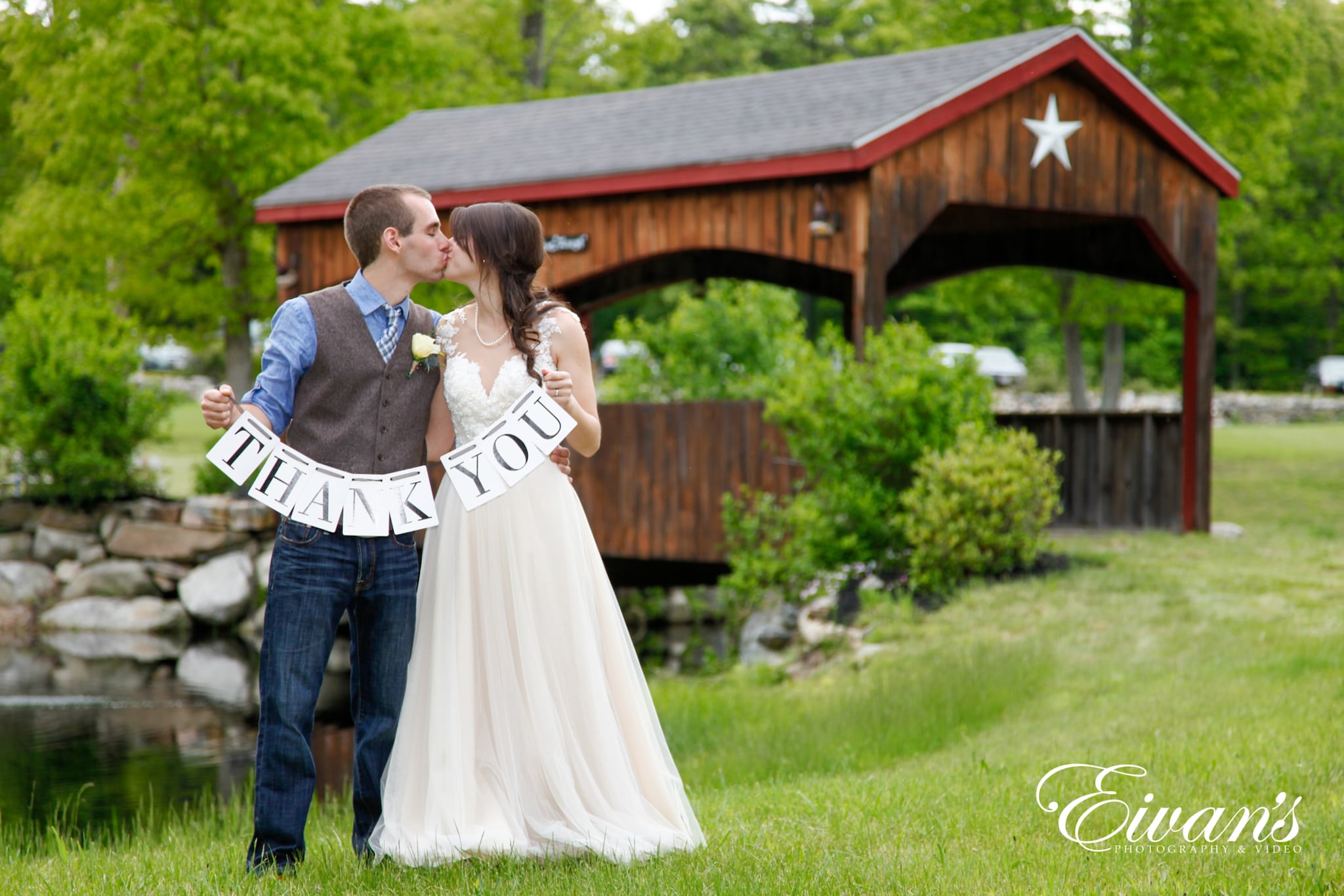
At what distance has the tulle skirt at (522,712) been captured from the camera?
3.80 m

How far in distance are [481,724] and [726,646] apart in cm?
977

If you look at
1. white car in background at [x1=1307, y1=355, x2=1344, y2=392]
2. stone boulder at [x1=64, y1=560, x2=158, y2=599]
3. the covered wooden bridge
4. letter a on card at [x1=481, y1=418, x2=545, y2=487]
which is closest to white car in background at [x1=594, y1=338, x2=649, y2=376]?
stone boulder at [x1=64, y1=560, x2=158, y2=599]

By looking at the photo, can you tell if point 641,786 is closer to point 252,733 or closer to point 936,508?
point 936,508

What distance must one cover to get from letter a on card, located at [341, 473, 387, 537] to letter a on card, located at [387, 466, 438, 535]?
0.02 meters

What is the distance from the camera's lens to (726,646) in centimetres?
1352

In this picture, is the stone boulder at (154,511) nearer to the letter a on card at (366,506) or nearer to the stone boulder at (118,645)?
the stone boulder at (118,645)

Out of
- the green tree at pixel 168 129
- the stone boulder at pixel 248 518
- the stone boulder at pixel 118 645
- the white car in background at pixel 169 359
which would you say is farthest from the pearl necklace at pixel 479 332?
the white car in background at pixel 169 359

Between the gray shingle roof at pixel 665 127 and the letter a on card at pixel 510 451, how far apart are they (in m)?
7.39

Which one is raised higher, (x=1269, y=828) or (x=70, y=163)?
(x=70, y=163)

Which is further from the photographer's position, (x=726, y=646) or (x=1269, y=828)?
(x=726, y=646)

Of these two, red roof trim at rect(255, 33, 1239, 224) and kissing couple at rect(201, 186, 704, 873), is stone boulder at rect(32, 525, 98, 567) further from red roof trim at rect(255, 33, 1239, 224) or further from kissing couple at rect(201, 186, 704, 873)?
kissing couple at rect(201, 186, 704, 873)

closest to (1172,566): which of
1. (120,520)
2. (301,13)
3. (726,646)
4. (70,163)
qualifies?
(726,646)

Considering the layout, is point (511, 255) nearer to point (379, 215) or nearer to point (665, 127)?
point (379, 215)

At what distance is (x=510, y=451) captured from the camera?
3.84m
